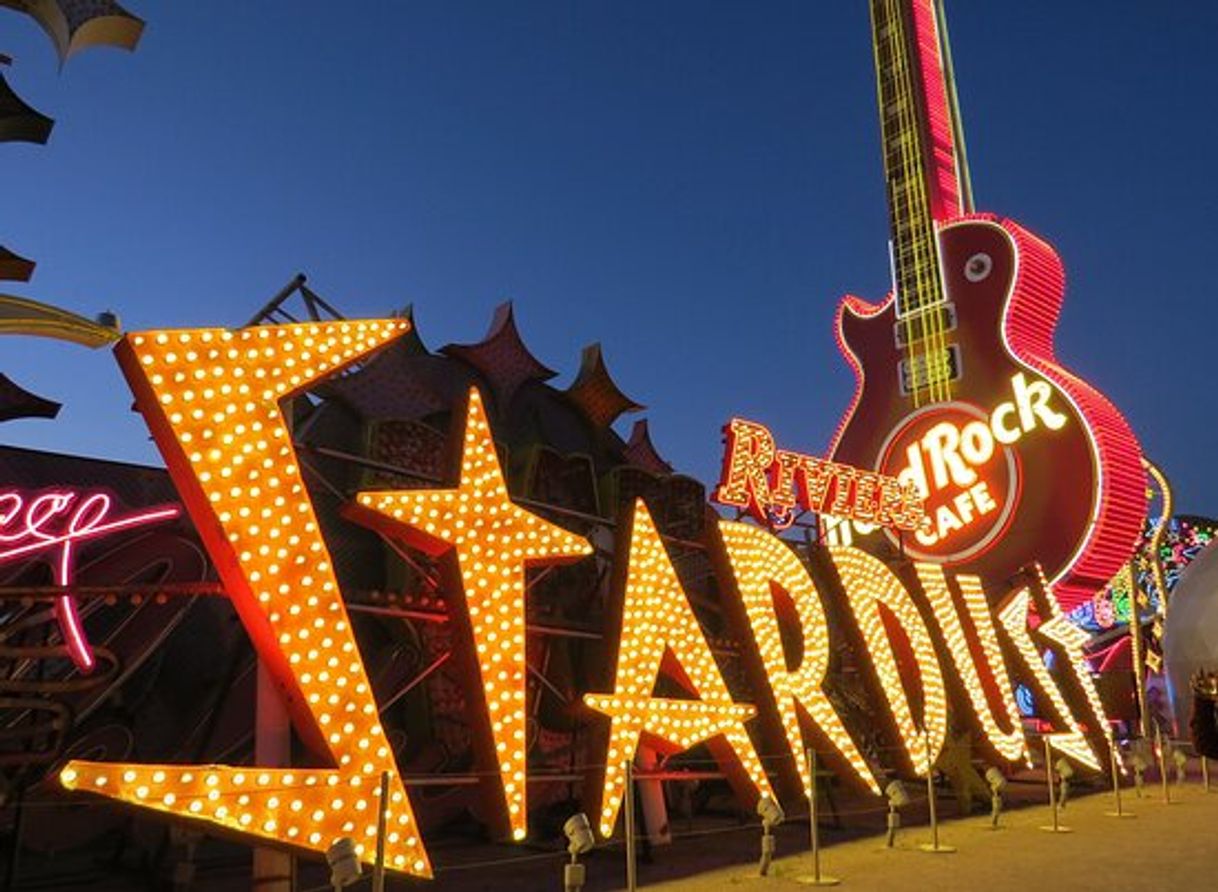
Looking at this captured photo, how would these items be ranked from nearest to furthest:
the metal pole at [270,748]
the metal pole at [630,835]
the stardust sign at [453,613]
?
the stardust sign at [453,613] < the metal pole at [630,835] < the metal pole at [270,748]

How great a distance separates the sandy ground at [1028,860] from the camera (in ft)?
29.4

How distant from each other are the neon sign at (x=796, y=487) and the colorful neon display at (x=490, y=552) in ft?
16.5

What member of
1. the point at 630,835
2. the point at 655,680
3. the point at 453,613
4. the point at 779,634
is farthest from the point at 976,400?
the point at 630,835

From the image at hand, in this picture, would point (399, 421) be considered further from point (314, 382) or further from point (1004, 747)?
point (1004, 747)

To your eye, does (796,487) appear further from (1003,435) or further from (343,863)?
(1003,435)

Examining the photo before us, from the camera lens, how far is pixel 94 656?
876 centimetres

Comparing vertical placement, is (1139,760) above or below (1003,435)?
below

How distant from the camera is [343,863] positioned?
6379mm

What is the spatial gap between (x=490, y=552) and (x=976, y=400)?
64.3 ft

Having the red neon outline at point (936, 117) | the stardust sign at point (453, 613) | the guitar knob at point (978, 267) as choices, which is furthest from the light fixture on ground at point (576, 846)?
the red neon outline at point (936, 117)

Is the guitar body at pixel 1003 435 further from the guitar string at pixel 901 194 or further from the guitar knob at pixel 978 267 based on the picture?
the guitar string at pixel 901 194

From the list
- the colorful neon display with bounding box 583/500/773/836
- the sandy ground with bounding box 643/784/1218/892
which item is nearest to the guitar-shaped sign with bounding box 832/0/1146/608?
the sandy ground with bounding box 643/784/1218/892

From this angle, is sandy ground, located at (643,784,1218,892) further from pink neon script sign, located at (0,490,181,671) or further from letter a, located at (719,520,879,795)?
pink neon script sign, located at (0,490,181,671)

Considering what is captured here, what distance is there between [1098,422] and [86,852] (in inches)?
849
